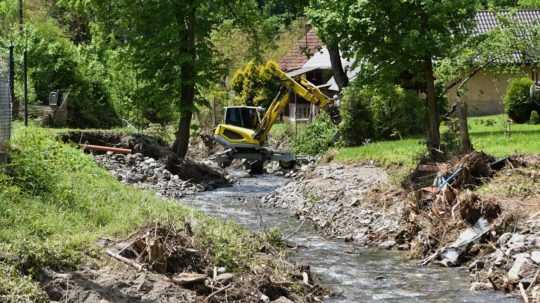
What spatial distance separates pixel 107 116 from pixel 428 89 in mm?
18958

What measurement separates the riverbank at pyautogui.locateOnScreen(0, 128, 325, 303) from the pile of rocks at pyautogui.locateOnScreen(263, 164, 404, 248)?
425 centimetres

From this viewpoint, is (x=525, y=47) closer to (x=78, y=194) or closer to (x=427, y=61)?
(x=427, y=61)

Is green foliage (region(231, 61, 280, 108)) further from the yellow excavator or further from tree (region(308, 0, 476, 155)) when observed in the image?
tree (region(308, 0, 476, 155))

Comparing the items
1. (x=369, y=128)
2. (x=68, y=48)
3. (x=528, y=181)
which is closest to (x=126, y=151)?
(x=369, y=128)

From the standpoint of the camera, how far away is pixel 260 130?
3148 centimetres

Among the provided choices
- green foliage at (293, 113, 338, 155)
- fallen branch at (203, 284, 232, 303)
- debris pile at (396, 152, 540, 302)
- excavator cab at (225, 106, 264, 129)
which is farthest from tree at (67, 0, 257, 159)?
fallen branch at (203, 284, 232, 303)

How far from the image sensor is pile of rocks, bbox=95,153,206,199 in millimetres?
24484

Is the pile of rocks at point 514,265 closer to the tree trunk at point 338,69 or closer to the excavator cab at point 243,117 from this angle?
the excavator cab at point 243,117

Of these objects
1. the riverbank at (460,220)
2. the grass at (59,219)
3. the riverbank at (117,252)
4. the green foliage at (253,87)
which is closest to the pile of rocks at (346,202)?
the riverbank at (460,220)

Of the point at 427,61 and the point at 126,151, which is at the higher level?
the point at 427,61

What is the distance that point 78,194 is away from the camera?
1383 centimetres

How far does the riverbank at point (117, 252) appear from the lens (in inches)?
383

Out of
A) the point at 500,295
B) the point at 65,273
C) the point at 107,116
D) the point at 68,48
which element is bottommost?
the point at 500,295

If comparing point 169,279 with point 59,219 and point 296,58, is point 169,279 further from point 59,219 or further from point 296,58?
point 296,58
